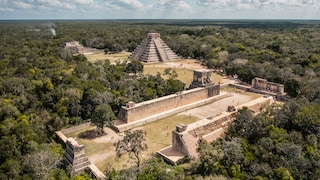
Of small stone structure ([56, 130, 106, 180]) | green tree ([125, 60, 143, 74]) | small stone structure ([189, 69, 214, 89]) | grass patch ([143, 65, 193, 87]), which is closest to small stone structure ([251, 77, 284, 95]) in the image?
small stone structure ([189, 69, 214, 89])

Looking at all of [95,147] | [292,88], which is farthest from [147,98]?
[292,88]

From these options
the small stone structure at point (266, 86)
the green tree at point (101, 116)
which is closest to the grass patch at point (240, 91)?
the small stone structure at point (266, 86)

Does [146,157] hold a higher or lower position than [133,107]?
lower

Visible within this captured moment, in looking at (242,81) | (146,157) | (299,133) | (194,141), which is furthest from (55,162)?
(242,81)

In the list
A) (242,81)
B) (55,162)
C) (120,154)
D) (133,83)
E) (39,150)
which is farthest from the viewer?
(242,81)

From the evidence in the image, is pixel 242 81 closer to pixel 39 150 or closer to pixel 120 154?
pixel 120 154

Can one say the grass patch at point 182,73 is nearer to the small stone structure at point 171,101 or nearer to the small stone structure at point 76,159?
the small stone structure at point 171,101
